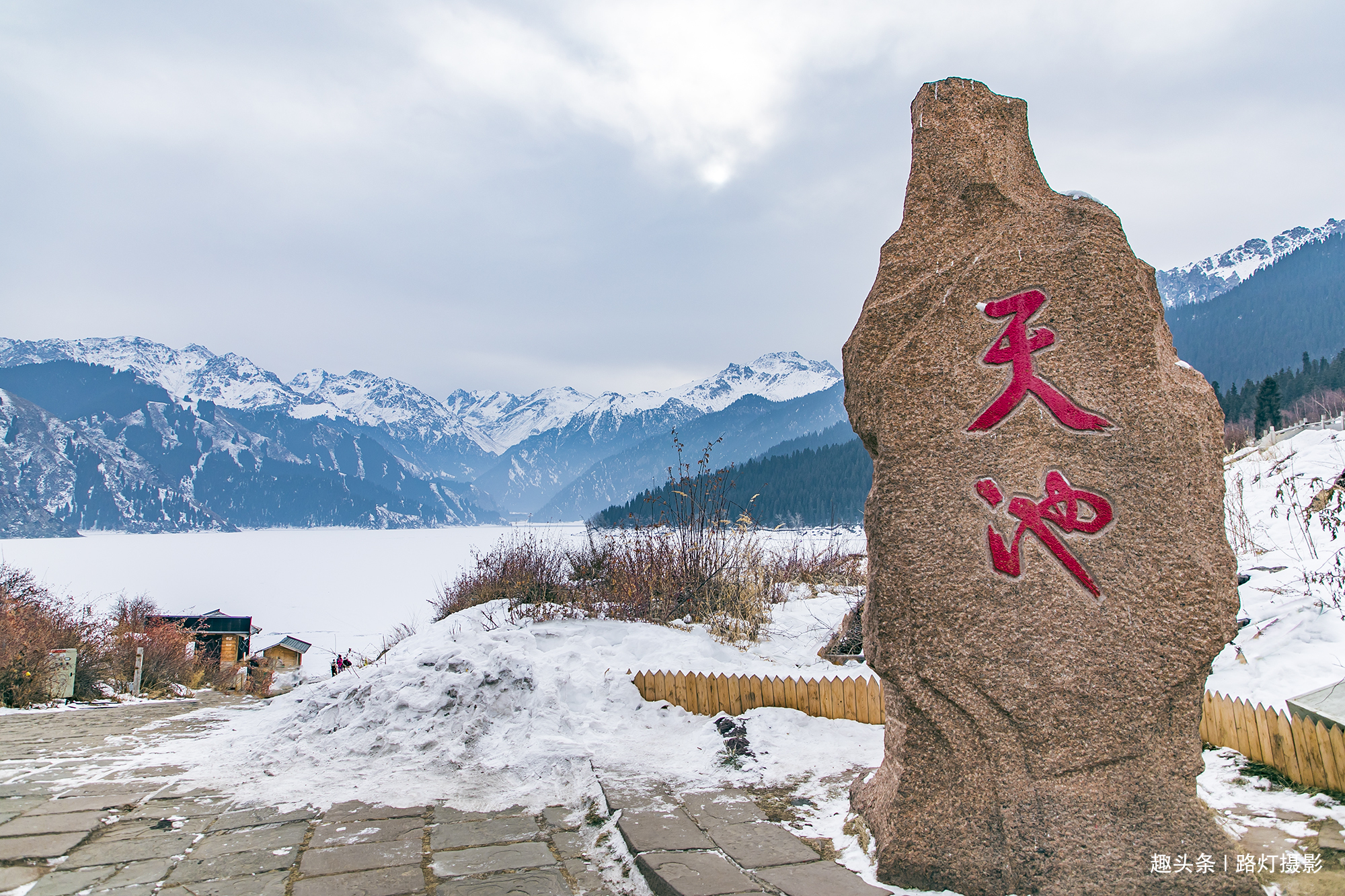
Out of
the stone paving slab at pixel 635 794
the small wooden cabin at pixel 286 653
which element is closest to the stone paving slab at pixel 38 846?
the stone paving slab at pixel 635 794

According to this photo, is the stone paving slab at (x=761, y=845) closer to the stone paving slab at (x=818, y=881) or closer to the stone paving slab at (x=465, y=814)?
the stone paving slab at (x=818, y=881)

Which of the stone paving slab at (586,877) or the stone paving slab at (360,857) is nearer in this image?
the stone paving slab at (586,877)

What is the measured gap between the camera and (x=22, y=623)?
7.46 m

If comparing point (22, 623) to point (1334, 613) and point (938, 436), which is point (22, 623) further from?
point (1334, 613)

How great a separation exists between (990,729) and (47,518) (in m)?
158

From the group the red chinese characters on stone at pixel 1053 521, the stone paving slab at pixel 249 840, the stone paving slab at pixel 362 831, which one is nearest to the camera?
the red chinese characters on stone at pixel 1053 521

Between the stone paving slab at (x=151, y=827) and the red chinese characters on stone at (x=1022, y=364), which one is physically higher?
the red chinese characters on stone at (x=1022, y=364)

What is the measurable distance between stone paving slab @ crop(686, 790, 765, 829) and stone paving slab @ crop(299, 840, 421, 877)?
1.25m

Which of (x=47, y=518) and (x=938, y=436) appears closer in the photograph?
(x=938, y=436)

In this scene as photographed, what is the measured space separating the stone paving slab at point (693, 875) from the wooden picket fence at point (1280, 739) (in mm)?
2288

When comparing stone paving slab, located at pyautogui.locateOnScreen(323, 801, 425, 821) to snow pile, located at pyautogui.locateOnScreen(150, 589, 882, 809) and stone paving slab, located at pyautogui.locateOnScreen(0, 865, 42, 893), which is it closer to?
snow pile, located at pyautogui.locateOnScreen(150, 589, 882, 809)

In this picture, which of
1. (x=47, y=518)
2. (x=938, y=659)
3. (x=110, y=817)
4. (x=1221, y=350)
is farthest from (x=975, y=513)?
(x=47, y=518)

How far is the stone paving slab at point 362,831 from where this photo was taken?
3.05 metres

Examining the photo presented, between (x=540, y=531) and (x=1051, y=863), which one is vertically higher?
(x=540, y=531)
